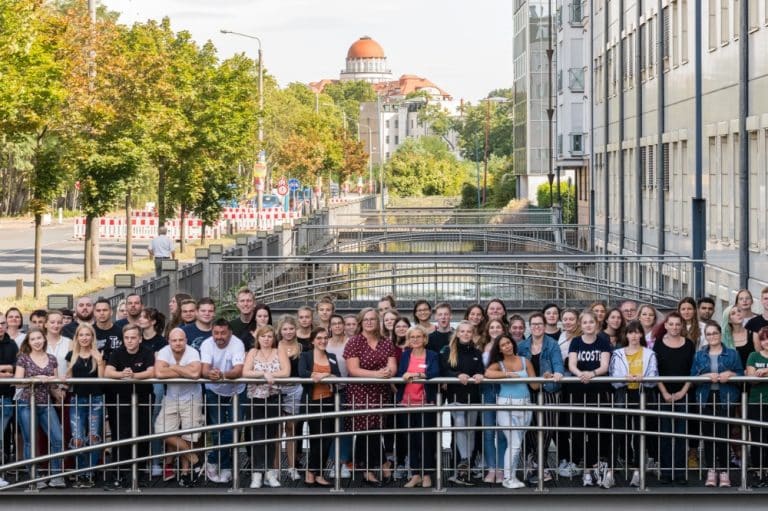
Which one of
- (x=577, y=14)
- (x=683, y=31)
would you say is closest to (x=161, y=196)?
(x=683, y=31)

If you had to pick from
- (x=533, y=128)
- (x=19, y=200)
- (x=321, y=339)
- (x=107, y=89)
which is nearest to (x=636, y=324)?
(x=321, y=339)

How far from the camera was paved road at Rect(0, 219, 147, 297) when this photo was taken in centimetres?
4788

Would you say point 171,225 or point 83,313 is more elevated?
A: point 171,225

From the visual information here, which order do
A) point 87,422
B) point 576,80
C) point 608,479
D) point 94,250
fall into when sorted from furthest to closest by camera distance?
point 576,80 < point 94,250 < point 87,422 < point 608,479

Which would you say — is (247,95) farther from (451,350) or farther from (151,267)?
(451,350)

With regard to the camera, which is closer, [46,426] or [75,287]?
[46,426]

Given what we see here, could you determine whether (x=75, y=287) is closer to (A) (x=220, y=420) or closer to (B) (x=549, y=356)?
(A) (x=220, y=420)

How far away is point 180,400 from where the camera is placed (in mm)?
14250

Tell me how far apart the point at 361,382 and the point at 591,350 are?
1.88 meters

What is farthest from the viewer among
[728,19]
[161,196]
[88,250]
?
[161,196]

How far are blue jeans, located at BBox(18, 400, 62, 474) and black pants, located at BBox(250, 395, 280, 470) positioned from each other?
156 cm

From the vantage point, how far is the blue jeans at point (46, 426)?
14.3m

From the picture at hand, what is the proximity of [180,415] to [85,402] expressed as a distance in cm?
77

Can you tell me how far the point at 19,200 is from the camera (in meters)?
118
